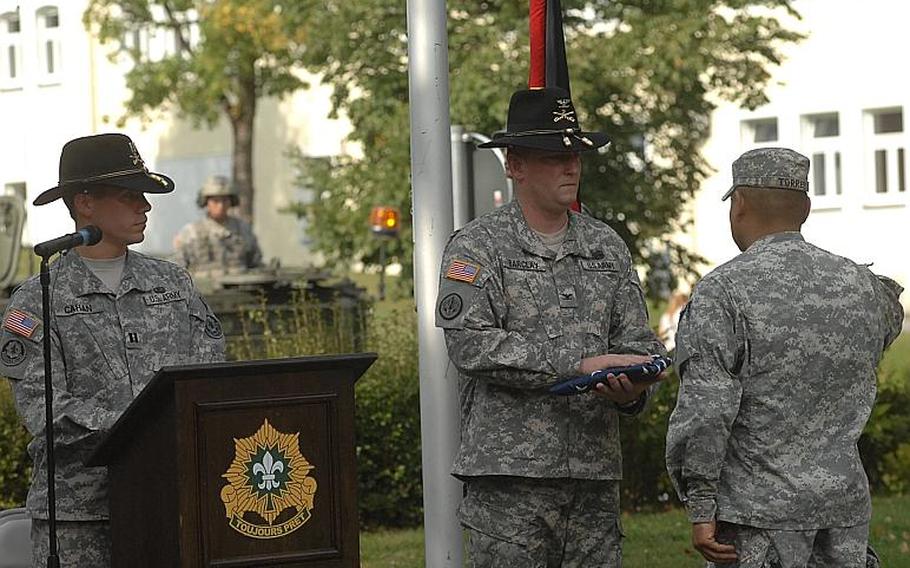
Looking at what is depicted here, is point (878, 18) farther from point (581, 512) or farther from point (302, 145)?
point (581, 512)

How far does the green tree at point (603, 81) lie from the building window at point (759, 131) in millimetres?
15418

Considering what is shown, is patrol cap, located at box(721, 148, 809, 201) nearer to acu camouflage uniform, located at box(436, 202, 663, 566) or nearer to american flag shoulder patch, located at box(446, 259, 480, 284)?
acu camouflage uniform, located at box(436, 202, 663, 566)

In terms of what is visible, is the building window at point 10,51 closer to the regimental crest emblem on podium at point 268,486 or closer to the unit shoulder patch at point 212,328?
the unit shoulder patch at point 212,328

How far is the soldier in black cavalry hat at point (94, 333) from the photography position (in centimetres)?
523

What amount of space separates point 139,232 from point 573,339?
4.48 feet

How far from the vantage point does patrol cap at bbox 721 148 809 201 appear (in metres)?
4.98

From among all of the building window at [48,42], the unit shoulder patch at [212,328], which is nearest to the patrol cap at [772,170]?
the unit shoulder patch at [212,328]

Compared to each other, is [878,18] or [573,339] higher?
[878,18]

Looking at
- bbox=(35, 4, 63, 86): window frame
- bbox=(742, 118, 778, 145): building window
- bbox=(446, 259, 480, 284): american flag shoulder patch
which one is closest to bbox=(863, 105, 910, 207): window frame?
bbox=(742, 118, 778, 145): building window

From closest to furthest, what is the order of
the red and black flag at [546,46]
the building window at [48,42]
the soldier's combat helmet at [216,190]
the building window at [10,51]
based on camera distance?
the red and black flag at [546,46] → the soldier's combat helmet at [216,190] → the building window at [48,42] → the building window at [10,51]

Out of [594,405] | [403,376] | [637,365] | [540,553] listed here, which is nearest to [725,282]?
[637,365]

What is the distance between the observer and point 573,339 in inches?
211

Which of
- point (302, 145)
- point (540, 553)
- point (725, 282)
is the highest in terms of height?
point (302, 145)

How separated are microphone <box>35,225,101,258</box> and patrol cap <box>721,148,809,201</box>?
5.95 ft
